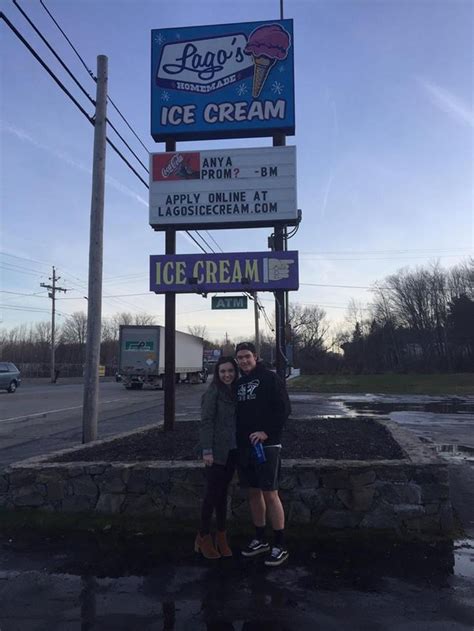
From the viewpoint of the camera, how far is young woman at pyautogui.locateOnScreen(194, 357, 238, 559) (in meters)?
4.39

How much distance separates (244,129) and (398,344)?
69.5 m

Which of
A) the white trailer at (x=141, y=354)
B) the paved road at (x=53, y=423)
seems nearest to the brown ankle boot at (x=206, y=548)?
the paved road at (x=53, y=423)

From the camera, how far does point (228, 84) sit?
8992 mm

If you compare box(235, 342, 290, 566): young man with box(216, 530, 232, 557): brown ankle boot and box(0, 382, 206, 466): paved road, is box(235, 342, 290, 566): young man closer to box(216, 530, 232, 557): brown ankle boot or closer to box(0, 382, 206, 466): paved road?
box(216, 530, 232, 557): brown ankle boot

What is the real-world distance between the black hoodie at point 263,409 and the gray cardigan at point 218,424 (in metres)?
0.07

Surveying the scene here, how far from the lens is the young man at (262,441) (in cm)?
435

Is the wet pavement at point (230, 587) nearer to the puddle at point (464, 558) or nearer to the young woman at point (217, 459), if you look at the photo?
the puddle at point (464, 558)

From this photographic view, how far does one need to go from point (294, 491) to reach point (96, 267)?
483 centimetres


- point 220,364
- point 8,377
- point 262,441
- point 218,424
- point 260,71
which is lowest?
point 8,377

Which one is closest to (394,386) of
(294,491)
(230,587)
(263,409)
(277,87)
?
(277,87)

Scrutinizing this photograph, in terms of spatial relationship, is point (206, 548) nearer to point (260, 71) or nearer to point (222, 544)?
point (222, 544)

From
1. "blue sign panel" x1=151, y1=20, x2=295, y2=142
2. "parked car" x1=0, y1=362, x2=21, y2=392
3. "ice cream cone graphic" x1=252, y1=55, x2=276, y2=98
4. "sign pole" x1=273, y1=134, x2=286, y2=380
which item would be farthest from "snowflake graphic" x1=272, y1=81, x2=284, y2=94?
"parked car" x1=0, y1=362, x2=21, y2=392

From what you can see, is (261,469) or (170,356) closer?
(261,469)

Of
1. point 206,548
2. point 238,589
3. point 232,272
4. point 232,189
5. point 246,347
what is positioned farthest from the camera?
point 232,189
